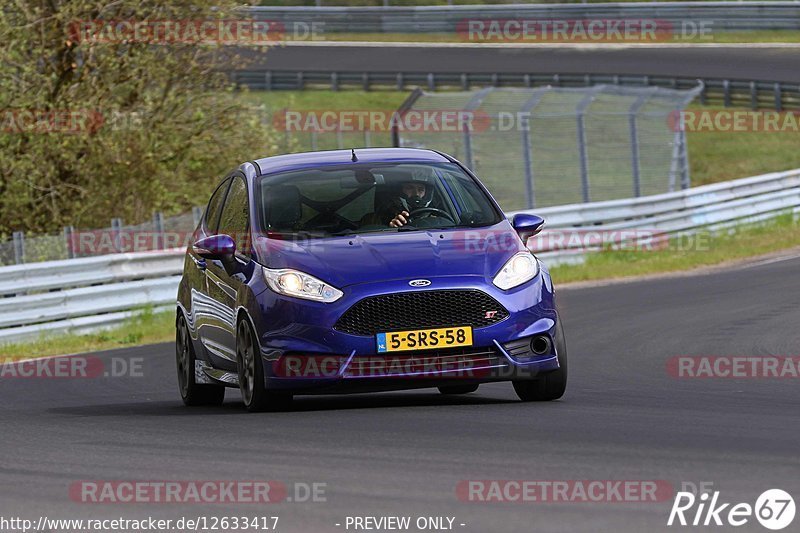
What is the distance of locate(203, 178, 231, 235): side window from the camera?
1161 cm

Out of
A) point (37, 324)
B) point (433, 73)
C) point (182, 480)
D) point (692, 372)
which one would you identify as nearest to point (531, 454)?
point (182, 480)

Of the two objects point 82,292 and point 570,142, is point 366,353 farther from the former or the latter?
point 570,142

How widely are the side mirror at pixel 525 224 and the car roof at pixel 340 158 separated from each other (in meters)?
0.86

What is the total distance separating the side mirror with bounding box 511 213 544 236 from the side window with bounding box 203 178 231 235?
2277 millimetres

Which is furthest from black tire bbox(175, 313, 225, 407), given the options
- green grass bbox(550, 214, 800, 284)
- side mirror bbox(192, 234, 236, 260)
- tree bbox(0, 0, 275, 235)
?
tree bbox(0, 0, 275, 235)

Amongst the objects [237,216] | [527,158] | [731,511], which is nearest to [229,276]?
[237,216]

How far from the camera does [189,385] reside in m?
11.6

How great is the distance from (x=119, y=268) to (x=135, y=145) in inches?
213

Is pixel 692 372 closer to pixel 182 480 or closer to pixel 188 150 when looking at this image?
pixel 182 480

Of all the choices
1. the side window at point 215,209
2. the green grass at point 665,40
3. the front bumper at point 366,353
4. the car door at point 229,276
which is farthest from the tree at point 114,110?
the green grass at point 665,40

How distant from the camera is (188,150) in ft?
84.7

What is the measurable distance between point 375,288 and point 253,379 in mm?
978

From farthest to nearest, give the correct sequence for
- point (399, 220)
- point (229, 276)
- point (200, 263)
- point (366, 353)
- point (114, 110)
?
point (114, 110)
point (200, 263)
point (229, 276)
point (399, 220)
point (366, 353)

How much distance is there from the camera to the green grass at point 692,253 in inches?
910
